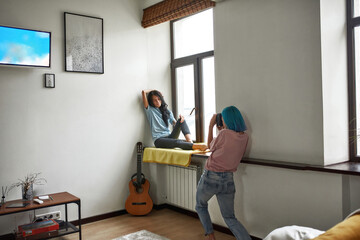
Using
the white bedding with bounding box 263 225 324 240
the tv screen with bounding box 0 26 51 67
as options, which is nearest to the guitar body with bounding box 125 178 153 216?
the tv screen with bounding box 0 26 51 67

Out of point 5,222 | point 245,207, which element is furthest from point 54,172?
point 245,207

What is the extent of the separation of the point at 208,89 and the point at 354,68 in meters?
1.65

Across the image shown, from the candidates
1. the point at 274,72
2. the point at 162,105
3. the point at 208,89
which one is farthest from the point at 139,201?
the point at 274,72

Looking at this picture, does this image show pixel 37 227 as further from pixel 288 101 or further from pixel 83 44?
pixel 288 101

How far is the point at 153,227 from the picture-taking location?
3545 millimetres

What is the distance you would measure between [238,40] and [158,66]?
1.52 meters

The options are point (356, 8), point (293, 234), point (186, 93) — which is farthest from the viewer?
point (186, 93)

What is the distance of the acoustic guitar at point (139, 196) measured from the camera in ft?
12.8

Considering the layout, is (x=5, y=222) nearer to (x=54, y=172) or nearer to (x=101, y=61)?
(x=54, y=172)

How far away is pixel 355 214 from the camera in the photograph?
1.72 meters

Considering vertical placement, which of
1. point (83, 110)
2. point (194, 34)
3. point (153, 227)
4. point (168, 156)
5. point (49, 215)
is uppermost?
point (194, 34)

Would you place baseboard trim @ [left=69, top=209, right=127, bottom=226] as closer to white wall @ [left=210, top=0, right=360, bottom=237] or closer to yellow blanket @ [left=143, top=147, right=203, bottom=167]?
yellow blanket @ [left=143, top=147, right=203, bottom=167]

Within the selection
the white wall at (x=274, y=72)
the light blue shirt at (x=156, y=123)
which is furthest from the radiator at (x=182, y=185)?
the white wall at (x=274, y=72)

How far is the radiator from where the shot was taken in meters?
3.71
